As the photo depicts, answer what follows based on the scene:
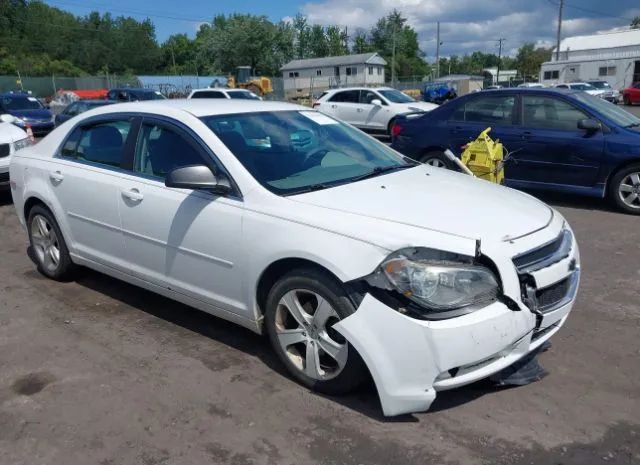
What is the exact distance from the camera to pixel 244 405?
329cm

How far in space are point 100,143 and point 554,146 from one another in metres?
5.79

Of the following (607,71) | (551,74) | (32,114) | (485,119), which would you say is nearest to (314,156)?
(485,119)

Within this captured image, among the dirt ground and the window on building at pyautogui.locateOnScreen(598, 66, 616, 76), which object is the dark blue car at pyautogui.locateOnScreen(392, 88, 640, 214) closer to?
the dirt ground

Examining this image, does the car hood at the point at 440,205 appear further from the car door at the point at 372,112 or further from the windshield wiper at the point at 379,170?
the car door at the point at 372,112

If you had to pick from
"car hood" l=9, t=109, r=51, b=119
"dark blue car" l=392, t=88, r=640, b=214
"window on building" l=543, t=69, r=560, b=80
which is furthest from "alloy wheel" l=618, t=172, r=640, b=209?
"window on building" l=543, t=69, r=560, b=80

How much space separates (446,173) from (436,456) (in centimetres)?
218

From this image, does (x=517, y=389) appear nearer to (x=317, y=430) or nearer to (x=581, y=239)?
(x=317, y=430)

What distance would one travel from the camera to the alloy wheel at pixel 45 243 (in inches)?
205

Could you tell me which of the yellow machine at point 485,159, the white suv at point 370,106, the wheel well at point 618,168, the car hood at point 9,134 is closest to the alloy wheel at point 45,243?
the car hood at point 9,134

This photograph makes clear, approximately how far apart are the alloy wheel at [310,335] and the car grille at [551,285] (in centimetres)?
98

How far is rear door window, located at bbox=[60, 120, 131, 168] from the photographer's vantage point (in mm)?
4488

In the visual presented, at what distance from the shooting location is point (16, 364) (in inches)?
151

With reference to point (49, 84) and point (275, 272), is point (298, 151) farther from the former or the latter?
point (49, 84)

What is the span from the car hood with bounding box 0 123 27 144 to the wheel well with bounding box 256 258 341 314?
7172 millimetres
